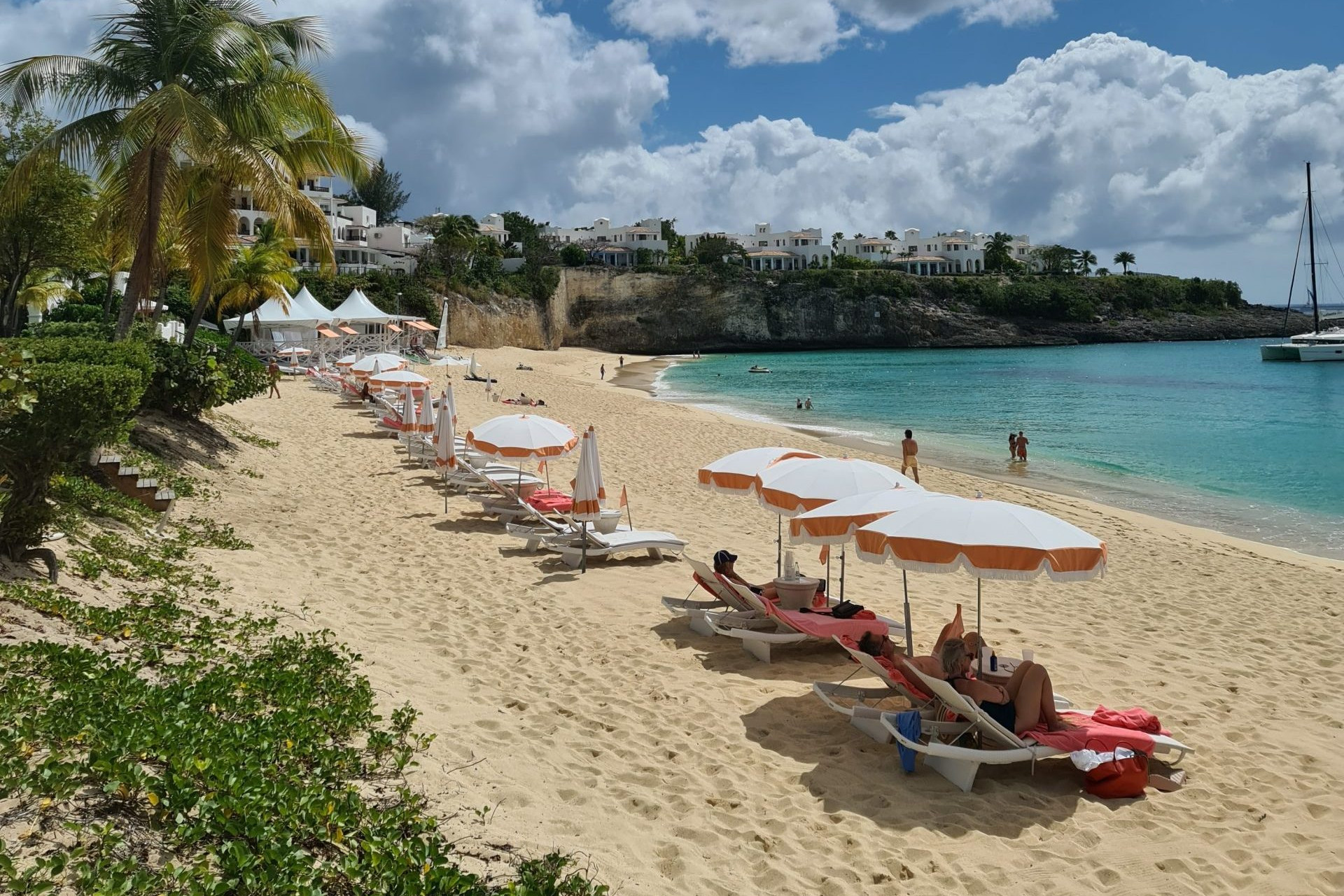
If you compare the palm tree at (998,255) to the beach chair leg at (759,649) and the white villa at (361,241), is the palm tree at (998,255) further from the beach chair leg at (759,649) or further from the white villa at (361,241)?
the beach chair leg at (759,649)

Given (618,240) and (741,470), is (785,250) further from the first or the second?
(741,470)

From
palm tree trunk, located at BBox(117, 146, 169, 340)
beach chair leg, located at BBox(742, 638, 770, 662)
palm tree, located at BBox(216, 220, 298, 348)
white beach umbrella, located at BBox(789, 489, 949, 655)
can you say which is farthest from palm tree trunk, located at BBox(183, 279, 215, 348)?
white beach umbrella, located at BBox(789, 489, 949, 655)

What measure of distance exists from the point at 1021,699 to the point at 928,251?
130 m

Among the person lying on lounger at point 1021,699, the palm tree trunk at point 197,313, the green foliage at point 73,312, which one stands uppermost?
the green foliage at point 73,312

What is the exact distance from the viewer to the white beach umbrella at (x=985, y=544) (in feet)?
18.9

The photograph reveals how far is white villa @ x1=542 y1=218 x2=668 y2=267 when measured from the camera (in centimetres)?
10862

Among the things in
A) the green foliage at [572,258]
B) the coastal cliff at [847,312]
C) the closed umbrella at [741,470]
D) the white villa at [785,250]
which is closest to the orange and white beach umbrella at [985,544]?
the closed umbrella at [741,470]

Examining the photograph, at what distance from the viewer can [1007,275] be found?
10519 centimetres

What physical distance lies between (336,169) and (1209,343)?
10584cm

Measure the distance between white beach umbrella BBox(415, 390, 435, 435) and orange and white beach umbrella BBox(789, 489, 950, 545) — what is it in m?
11.3

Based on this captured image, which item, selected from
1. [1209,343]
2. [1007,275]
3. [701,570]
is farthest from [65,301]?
[1209,343]

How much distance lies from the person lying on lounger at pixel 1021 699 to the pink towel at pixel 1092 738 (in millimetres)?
61

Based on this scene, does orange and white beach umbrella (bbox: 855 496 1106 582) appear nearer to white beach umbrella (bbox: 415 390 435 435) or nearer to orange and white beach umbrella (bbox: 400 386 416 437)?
white beach umbrella (bbox: 415 390 435 435)

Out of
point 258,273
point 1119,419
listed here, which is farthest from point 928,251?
point 258,273
